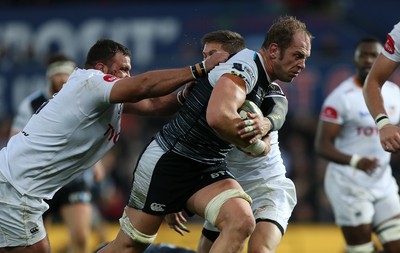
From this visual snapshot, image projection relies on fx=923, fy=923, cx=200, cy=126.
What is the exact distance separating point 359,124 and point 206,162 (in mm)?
3087

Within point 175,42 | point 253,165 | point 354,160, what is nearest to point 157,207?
point 253,165

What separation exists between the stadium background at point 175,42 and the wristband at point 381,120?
293 inches

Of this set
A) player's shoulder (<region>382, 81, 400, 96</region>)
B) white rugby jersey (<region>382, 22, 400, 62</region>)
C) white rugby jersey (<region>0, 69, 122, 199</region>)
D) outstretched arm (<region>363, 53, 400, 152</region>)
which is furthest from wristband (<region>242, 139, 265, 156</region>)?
player's shoulder (<region>382, 81, 400, 96</region>)

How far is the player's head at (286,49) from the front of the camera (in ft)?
21.8

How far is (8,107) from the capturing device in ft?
60.0

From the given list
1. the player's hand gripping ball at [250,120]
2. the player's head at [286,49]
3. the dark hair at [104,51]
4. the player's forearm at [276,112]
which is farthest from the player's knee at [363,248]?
the dark hair at [104,51]

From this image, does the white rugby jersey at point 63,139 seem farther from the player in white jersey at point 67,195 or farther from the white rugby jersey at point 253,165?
the player in white jersey at point 67,195

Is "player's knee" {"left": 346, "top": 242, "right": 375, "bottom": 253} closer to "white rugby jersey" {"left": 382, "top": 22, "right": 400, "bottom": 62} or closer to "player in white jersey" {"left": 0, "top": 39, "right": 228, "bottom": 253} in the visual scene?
"white rugby jersey" {"left": 382, "top": 22, "right": 400, "bottom": 62}

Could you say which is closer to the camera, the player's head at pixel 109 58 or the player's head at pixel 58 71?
the player's head at pixel 109 58

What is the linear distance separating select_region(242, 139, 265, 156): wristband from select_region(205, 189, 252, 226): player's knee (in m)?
0.33

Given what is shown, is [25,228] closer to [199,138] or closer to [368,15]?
[199,138]

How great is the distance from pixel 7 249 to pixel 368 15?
12048mm

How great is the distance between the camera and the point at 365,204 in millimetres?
9289

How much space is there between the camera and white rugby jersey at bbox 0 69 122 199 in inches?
266
